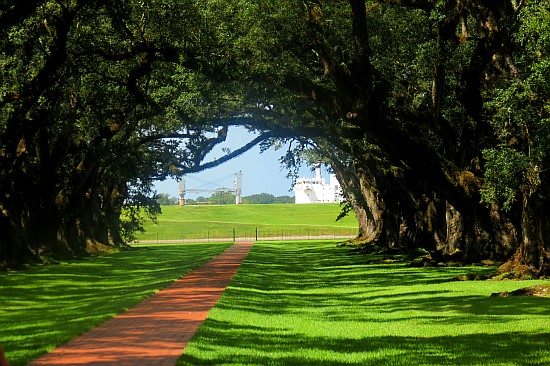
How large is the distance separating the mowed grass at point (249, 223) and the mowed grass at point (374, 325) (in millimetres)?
84164

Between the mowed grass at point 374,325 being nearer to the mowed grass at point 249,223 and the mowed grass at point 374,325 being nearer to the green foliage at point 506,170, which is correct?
the green foliage at point 506,170

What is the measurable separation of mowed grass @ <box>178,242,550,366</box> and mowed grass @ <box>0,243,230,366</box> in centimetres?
208

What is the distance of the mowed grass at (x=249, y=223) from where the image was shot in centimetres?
12144

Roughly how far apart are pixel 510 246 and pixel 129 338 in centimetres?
2151

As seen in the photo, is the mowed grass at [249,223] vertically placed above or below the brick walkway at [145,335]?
above

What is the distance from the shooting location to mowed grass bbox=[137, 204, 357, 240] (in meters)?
121

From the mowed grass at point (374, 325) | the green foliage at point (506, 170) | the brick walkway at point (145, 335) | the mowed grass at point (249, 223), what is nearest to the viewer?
the brick walkway at point (145, 335)

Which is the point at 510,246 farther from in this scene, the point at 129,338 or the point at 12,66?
the point at 129,338

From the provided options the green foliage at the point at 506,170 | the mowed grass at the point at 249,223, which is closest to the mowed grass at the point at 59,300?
the green foliage at the point at 506,170

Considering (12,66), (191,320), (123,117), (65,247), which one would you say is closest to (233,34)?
(12,66)

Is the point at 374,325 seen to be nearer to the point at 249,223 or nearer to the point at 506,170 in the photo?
the point at 506,170

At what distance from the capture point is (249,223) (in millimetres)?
149125

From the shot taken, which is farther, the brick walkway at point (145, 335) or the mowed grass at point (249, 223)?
the mowed grass at point (249, 223)

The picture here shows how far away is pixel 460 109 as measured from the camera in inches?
1270
